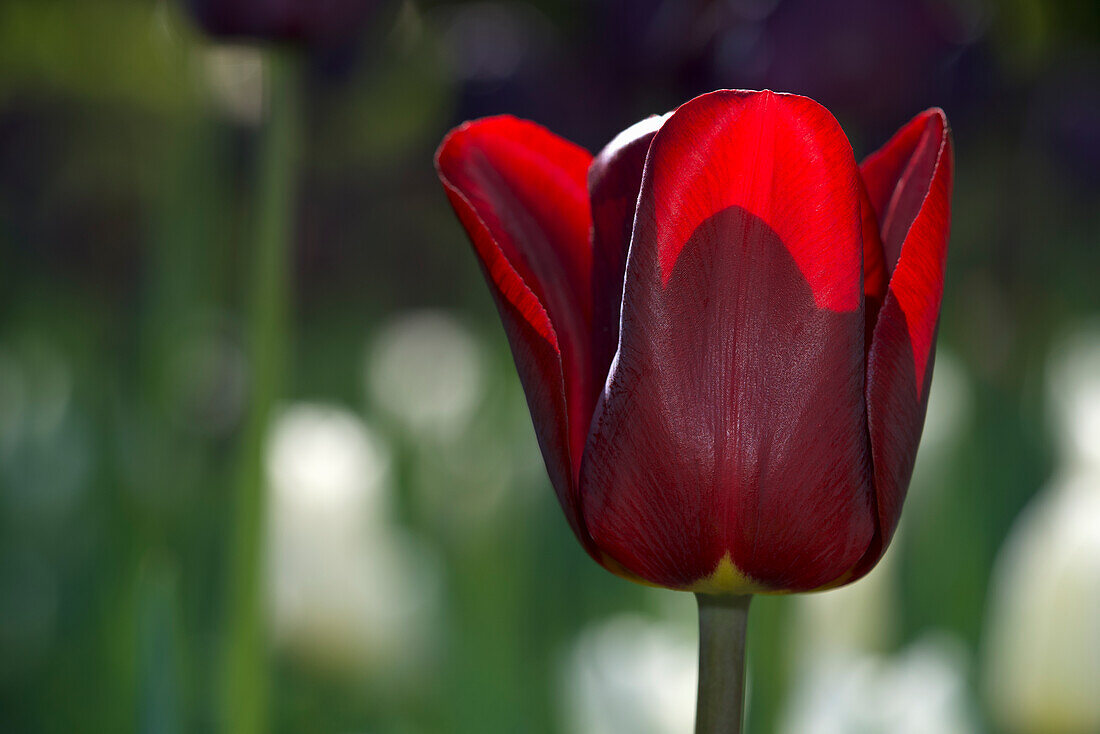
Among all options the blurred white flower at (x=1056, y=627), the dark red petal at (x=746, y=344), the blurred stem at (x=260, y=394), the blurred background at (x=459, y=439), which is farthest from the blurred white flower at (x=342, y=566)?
the dark red petal at (x=746, y=344)

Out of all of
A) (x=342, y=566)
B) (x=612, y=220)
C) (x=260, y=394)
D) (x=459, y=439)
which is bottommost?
(x=459, y=439)

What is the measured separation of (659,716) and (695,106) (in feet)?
1.07

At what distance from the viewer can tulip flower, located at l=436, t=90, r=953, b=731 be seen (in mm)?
236

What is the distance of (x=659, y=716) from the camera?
50 centimetres

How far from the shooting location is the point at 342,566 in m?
0.62

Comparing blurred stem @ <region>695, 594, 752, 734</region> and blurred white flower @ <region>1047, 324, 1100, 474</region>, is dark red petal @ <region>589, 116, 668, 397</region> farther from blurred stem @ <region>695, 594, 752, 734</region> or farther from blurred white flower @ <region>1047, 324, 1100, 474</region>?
blurred white flower @ <region>1047, 324, 1100, 474</region>

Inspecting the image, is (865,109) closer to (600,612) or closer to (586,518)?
(600,612)

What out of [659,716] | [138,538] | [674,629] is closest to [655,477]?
[659,716]

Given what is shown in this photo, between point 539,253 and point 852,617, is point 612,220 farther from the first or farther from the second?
point 852,617

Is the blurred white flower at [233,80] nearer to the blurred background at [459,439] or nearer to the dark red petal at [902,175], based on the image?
the blurred background at [459,439]

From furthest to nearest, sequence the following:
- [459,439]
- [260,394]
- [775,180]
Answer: [459,439], [260,394], [775,180]

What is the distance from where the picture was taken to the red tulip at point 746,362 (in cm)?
24

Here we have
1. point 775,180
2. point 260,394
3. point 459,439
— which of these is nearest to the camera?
point 775,180

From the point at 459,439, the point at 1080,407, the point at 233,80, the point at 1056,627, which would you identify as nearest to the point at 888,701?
the point at 1056,627
